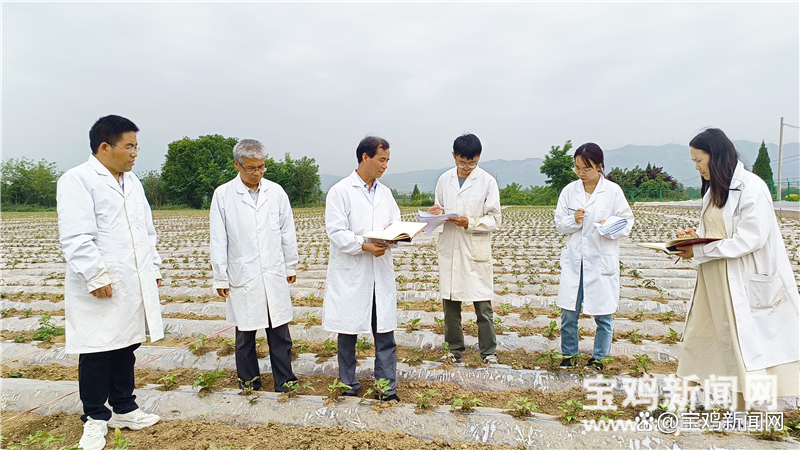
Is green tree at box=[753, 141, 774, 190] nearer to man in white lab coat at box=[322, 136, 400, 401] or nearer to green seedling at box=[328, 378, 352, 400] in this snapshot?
man in white lab coat at box=[322, 136, 400, 401]

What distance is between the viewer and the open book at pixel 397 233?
283cm

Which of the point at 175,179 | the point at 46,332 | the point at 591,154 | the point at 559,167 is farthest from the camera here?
the point at 175,179

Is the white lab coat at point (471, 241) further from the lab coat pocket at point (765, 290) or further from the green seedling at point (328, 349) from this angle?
the lab coat pocket at point (765, 290)

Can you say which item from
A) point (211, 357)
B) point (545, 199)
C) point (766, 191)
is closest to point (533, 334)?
point (766, 191)

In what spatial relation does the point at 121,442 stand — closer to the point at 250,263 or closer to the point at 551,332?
the point at 250,263

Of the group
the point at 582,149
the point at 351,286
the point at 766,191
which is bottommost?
the point at 351,286

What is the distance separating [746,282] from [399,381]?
2326 mm

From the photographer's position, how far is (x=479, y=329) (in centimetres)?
372

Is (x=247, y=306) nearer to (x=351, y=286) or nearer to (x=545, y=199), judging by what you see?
(x=351, y=286)

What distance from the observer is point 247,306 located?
10.3ft

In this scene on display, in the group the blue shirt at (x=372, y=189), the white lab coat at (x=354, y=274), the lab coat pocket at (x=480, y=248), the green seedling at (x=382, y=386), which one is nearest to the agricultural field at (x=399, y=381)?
the green seedling at (x=382, y=386)

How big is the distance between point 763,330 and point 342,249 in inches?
99.8

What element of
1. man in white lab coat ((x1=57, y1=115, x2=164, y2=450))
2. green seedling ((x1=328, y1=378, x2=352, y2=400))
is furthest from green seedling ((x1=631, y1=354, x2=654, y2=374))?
man in white lab coat ((x1=57, y1=115, x2=164, y2=450))

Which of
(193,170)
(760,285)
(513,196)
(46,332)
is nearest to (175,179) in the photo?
(193,170)
